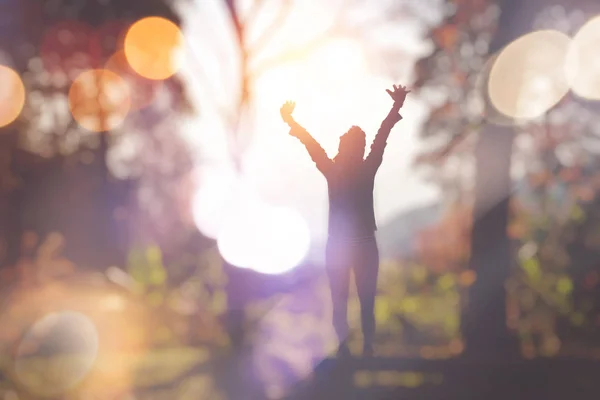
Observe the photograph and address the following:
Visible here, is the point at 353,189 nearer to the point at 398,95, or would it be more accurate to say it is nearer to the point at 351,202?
the point at 351,202

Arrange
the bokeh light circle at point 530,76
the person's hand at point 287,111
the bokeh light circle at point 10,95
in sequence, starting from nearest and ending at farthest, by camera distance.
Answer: the person's hand at point 287,111, the bokeh light circle at point 530,76, the bokeh light circle at point 10,95

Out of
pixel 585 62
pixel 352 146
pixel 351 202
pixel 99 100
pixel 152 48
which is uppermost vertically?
pixel 152 48

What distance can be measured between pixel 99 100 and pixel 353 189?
527 centimetres

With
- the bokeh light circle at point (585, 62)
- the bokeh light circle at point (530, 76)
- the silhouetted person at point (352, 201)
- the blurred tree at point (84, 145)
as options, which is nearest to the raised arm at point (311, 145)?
the silhouetted person at point (352, 201)

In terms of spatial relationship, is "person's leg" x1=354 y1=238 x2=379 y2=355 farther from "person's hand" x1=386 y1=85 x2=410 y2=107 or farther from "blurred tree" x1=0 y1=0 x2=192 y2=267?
"blurred tree" x1=0 y1=0 x2=192 y2=267

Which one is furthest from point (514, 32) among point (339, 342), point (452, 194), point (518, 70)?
point (339, 342)

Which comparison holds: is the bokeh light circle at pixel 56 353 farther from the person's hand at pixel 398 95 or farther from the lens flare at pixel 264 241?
the person's hand at pixel 398 95

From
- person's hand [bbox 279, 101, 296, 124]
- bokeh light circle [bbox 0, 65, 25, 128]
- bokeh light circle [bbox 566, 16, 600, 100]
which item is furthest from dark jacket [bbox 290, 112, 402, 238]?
bokeh light circle [bbox 0, 65, 25, 128]

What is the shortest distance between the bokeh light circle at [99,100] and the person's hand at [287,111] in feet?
15.3

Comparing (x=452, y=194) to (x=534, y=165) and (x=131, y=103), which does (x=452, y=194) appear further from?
(x=131, y=103)

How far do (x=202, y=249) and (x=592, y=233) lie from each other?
4.83 m

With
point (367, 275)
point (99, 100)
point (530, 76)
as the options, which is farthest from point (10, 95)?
point (530, 76)

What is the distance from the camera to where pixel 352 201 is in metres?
2.00

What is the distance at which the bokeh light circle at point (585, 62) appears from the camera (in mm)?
5145
